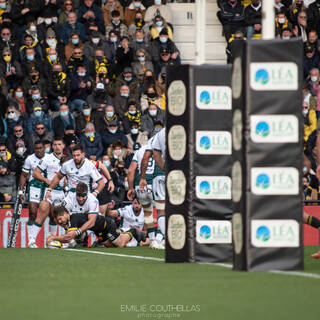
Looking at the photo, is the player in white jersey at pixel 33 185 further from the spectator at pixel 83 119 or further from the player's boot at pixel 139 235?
the spectator at pixel 83 119

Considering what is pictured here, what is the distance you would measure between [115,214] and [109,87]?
5065mm

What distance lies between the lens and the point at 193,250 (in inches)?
466

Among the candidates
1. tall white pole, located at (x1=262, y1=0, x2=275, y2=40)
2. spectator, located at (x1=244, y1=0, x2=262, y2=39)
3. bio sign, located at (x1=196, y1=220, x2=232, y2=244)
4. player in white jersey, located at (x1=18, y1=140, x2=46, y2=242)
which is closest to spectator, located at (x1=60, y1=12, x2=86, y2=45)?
spectator, located at (x1=244, y1=0, x2=262, y2=39)

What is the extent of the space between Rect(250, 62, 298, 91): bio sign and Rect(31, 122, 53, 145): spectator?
44.5ft

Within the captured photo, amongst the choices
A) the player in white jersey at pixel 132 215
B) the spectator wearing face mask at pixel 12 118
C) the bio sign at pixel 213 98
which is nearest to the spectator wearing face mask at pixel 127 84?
the spectator wearing face mask at pixel 12 118

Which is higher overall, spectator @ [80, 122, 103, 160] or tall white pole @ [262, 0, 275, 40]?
tall white pole @ [262, 0, 275, 40]

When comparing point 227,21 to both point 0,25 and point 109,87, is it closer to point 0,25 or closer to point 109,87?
point 109,87

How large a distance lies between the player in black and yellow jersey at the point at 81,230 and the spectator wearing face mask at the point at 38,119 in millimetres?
4779

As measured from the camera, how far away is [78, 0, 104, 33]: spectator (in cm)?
2552

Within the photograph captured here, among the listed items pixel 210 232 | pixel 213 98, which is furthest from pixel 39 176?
pixel 213 98

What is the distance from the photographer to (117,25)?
25.9 meters

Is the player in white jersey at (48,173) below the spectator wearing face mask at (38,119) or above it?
below

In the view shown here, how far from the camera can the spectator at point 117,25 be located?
25.7 m

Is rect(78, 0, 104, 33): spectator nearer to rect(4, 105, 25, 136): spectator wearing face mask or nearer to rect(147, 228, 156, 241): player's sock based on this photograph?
rect(4, 105, 25, 136): spectator wearing face mask
